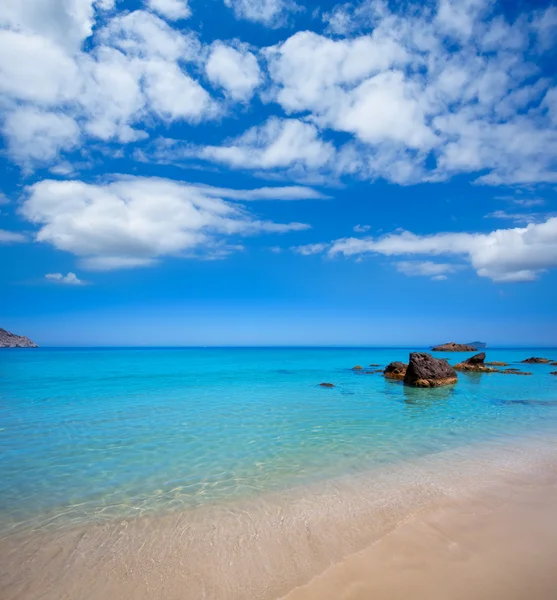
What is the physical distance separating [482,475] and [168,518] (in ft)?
25.5

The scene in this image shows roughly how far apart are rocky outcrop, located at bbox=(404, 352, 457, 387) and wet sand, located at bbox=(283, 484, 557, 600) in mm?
24087

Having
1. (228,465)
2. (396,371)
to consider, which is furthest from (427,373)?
(228,465)

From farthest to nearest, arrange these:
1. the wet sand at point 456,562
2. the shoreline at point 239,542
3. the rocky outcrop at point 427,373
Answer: the rocky outcrop at point 427,373
the shoreline at point 239,542
the wet sand at point 456,562

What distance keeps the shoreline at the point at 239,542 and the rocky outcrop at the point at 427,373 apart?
21750 millimetres

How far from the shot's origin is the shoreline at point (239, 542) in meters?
4.84

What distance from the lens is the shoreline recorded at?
15.9 ft

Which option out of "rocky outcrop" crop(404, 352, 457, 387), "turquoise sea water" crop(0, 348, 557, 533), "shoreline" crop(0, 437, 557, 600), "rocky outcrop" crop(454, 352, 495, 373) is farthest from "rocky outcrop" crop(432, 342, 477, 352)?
"shoreline" crop(0, 437, 557, 600)

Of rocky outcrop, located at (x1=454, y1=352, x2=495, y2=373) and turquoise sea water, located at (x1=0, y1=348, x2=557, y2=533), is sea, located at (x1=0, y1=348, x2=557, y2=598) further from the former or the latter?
rocky outcrop, located at (x1=454, y1=352, x2=495, y2=373)

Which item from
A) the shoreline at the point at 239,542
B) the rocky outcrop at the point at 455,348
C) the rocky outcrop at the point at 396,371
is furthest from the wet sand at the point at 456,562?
the rocky outcrop at the point at 455,348

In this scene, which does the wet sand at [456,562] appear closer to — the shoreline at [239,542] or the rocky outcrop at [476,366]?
the shoreline at [239,542]

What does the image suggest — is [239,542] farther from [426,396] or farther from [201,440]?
[426,396]

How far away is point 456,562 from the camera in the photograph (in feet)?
17.1

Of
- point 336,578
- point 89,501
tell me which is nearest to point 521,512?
point 336,578

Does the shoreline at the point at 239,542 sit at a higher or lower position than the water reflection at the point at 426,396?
higher
